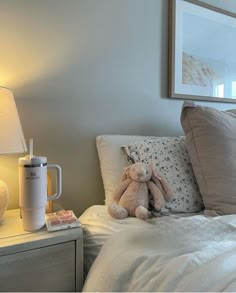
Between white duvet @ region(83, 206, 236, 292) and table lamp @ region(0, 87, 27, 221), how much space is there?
425mm

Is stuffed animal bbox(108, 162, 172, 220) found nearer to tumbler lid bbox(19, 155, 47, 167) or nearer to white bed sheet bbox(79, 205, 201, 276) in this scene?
white bed sheet bbox(79, 205, 201, 276)

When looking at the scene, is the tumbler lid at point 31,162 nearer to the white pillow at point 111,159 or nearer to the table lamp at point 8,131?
the table lamp at point 8,131

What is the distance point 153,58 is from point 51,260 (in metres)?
1.22

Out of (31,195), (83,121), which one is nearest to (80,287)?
(31,195)

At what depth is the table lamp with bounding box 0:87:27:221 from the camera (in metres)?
0.83

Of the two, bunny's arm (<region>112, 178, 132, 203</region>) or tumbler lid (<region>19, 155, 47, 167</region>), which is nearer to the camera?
tumbler lid (<region>19, 155, 47, 167</region>)

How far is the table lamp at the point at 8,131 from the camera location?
2.73 ft

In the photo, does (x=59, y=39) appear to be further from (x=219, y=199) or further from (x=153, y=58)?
(x=219, y=199)

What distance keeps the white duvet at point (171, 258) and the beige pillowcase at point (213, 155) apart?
16 cm

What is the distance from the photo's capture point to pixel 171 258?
0.64m

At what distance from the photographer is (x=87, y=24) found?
1.28m

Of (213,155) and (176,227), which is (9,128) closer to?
(176,227)

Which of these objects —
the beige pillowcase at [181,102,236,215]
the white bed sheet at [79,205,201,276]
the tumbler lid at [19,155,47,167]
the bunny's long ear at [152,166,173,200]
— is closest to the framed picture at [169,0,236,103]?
the beige pillowcase at [181,102,236,215]

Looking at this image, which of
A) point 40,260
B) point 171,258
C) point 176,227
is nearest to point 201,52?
point 176,227
